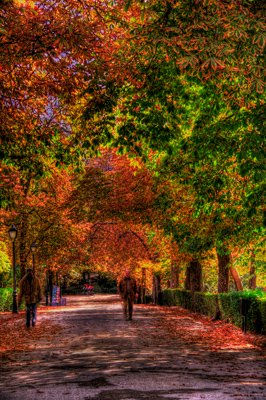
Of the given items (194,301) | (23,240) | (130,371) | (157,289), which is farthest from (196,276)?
(130,371)

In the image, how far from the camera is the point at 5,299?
123 ft

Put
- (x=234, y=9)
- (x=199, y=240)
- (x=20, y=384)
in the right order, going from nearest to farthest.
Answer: (x=234, y=9) < (x=20, y=384) < (x=199, y=240)

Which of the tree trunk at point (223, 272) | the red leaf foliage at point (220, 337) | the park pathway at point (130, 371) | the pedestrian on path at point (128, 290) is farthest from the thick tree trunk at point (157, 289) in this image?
the park pathway at point (130, 371)

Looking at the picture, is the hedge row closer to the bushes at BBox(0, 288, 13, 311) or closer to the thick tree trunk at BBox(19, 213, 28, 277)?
the thick tree trunk at BBox(19, 213, 28, 277)

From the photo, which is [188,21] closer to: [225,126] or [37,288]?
[225,126]

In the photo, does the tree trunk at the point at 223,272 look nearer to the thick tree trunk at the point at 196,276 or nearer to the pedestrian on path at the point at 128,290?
Answer: the pedestrian on path at the point at 128,290

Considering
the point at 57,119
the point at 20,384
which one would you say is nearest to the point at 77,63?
the point at 57,119

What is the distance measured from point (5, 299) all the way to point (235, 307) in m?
20.6

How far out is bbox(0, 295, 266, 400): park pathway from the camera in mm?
7973

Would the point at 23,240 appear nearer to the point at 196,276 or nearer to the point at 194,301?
the point at 196,276

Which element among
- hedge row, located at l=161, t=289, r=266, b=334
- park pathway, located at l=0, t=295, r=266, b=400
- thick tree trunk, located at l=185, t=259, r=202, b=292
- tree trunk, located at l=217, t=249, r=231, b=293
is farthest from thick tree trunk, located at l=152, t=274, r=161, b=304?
park pathway, located at l=0, t=295, r=266, b=400

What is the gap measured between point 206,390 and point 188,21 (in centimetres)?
496

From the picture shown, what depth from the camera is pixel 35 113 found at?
1298cm

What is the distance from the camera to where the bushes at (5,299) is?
36656 mm
